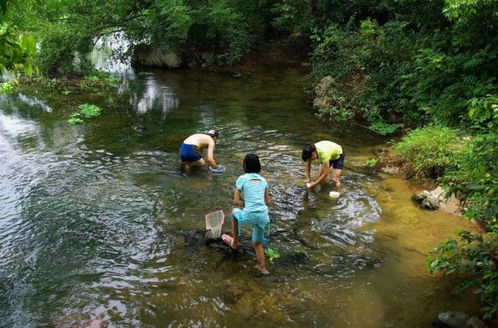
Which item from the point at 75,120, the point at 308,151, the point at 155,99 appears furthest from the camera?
the point at 155,99

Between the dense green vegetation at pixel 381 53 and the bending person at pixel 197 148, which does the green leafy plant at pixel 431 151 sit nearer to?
the dense green vegetation at pixel 381 53

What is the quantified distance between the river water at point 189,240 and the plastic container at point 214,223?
7.7 inches

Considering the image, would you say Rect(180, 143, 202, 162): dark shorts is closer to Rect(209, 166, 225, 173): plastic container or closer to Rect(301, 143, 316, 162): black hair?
Rect(209, 166, 225, 173): plastic container

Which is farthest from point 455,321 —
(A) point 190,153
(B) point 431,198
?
(A) point 190,153

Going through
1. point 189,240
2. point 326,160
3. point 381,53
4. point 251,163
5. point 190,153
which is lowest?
point 189,240

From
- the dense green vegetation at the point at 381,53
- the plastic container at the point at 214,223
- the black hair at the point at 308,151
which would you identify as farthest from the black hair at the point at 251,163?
the dense green vegetation at the point at 381,53

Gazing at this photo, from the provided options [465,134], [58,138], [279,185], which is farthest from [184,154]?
[465,134]

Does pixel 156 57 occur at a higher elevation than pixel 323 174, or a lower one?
higher

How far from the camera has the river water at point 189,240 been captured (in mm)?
4785

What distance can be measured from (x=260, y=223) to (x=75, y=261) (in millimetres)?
2832

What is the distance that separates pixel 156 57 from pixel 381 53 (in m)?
14.3

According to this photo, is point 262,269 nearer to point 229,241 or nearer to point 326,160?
point 229,241

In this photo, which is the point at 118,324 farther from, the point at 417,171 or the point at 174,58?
the point at 174,58

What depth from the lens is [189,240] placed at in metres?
6.22
